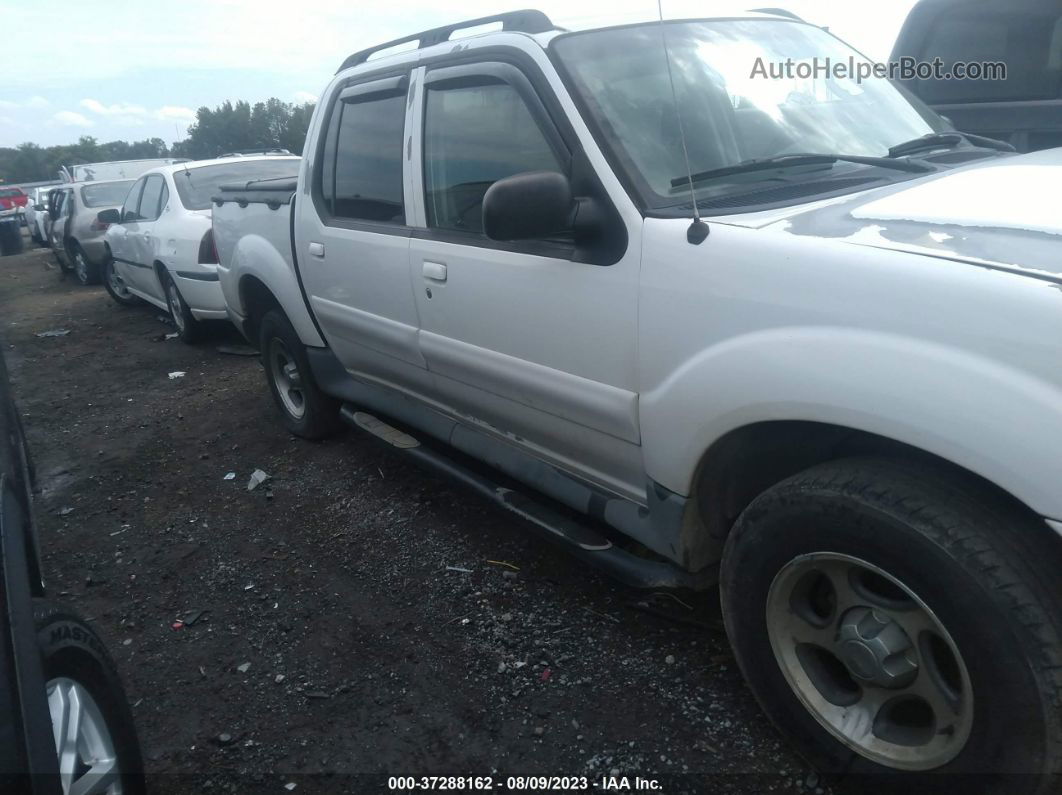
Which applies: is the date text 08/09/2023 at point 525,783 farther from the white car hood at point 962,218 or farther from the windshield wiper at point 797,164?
the windshield wiper at point 797,164

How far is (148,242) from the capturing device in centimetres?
862

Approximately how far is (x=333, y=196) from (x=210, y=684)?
2.30 m

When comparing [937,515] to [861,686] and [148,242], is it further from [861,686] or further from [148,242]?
[148,242]

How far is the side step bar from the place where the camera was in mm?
2598

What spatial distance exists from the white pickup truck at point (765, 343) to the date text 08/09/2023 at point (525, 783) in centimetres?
46

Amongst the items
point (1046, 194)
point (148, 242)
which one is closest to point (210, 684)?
point (1046, 194)

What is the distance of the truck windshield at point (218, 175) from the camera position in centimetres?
810

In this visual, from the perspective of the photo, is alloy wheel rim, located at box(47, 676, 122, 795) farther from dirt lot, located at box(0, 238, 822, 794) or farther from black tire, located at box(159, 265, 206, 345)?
black tire, located at box(159, 265, 206, 345)

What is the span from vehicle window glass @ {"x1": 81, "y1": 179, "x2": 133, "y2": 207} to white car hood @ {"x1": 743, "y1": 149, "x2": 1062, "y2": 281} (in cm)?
1356

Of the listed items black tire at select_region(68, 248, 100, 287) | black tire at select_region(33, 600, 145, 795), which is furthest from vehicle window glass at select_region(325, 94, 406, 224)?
black tire at select_region(68, 248, 100, 287)

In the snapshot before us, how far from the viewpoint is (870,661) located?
204cm

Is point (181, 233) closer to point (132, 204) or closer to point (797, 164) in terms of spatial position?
point (132, 204)

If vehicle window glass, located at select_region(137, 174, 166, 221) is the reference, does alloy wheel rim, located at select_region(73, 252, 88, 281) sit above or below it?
below

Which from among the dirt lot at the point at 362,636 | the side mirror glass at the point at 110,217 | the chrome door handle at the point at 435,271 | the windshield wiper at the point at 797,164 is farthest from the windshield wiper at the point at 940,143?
the side mirror glass at the point at 110,217
